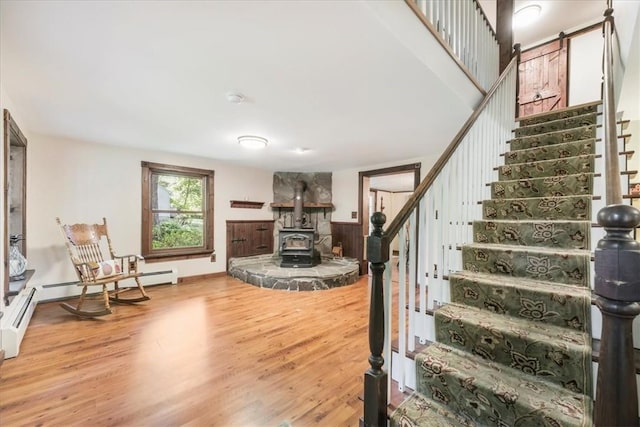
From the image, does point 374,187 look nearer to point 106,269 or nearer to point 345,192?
point 345,192

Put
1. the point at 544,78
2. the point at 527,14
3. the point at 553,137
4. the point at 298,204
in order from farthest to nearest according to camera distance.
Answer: the point at 298,204
the point at 544,78
the point at 527,14
the point at 553,137

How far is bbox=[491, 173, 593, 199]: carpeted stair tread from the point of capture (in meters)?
2.07

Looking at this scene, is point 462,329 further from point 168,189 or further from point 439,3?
point 168,189

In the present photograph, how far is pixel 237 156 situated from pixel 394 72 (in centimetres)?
346

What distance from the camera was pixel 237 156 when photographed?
483 centimetres

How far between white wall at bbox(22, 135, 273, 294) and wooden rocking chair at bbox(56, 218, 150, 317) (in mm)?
258

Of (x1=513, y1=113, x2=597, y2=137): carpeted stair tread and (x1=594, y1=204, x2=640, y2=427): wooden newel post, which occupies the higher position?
(x1=513, y1=113, x2=597, y2=137): carpeted stair tread

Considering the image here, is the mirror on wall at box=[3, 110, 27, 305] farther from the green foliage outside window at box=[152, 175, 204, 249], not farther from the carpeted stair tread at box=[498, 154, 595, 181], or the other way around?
the carpeted stair tread at box=[498, 154, 595, 181]

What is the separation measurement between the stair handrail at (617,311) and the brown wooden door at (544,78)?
4.49 metres

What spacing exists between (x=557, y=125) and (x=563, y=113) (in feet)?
1.03

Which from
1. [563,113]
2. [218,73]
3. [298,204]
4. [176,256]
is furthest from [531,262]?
[176,256]

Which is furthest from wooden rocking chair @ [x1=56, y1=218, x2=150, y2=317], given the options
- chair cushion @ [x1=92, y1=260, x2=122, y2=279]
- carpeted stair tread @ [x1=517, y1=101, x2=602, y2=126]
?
carpeted stair tread @ [x1=517, y1=101, x2=602, y2=126]

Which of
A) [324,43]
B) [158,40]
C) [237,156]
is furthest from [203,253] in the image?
[324,43]

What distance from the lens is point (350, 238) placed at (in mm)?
5988
